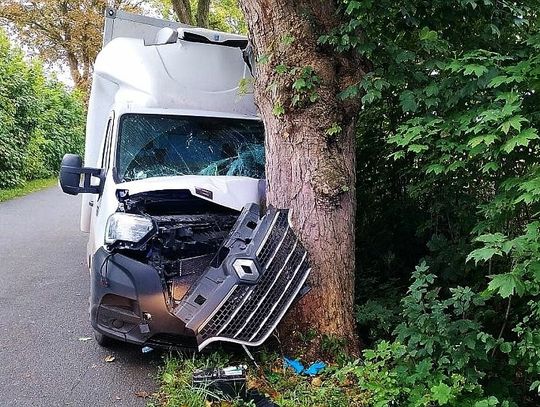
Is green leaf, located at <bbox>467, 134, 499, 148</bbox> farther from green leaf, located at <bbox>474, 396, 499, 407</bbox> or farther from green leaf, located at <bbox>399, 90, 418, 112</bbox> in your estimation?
green leaf, located at <bbox>474, 396, 499, 407</bbox>

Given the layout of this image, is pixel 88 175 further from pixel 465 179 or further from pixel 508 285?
pixel 508 285

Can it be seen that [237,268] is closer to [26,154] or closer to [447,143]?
[447,143]

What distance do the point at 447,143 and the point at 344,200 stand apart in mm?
1072

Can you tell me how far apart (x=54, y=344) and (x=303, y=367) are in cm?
251

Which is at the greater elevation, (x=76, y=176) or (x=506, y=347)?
(x=76, y=176)

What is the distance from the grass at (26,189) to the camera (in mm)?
14698

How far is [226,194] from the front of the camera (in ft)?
15.7

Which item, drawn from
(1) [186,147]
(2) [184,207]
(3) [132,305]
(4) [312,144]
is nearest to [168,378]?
(3) [132,305]

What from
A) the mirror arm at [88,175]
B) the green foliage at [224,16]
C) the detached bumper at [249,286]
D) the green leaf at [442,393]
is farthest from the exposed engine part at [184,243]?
the green foliage at [224,16]

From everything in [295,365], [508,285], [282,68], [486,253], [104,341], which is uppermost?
[282,68]

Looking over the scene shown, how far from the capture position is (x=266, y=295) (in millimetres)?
3955

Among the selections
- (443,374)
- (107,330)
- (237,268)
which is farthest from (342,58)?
(107,330)

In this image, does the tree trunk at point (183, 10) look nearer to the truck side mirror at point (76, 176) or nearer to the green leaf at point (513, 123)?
the truck side mirror at point (76, 176)

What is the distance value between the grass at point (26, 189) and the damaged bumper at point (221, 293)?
11359mm
